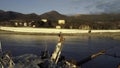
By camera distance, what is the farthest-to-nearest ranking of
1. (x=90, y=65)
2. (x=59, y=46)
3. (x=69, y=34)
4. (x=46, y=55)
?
(x=69, y=34) → (x=90, y=65) → (x=46, y=55) → (x=59, y=46)

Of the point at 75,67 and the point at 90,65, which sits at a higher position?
the point at 75,67

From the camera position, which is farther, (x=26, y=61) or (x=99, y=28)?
A: (x=99, y=28)

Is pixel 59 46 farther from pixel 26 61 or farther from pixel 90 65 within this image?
pixel 90 65

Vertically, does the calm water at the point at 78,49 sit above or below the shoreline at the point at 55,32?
above

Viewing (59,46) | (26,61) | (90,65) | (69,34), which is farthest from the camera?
(69,34)

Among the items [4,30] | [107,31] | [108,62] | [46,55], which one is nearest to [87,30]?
[107,31]

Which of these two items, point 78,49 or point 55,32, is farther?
point 55,32

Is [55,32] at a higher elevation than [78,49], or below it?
below

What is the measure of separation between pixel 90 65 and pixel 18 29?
3758 inches

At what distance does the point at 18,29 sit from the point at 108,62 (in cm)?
9343

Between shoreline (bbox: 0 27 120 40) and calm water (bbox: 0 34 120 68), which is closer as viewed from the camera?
calm water (bbox: 0 34 120 68)

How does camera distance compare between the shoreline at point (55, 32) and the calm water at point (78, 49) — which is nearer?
the calm water at point (78, 49)

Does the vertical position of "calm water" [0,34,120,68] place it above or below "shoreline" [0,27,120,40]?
above

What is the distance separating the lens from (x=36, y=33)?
117 m
